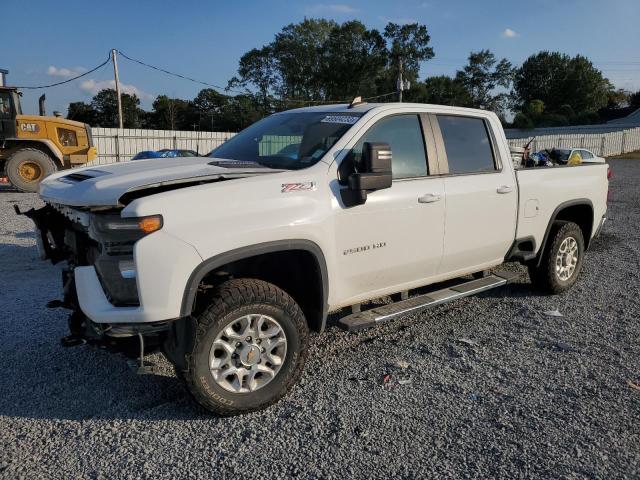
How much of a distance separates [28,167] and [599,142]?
40.9m

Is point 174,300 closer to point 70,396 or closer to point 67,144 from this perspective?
point 70,396

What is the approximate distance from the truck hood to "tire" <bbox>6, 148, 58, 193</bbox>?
1294 centimetres

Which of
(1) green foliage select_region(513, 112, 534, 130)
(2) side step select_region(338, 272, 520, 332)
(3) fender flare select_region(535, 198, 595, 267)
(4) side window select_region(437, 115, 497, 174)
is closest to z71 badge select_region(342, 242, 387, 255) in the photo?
(2) side step select_region(338, 272, 520, 332)

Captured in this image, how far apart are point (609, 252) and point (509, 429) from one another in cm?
601

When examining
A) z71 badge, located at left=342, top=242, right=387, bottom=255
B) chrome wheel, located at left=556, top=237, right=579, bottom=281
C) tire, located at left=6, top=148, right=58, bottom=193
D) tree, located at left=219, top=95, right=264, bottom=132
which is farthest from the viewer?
tree, located at left=219, top=95, right=264, bottom=132

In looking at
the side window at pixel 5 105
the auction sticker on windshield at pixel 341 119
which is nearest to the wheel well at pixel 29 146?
the side window at pixel 5 105

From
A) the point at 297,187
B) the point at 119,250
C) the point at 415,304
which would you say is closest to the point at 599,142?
the point at 415,304

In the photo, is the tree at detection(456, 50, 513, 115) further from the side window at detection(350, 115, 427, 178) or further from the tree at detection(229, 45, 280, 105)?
the side window at detection(350, 115, 427, 178)

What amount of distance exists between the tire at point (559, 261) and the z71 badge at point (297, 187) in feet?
10.7

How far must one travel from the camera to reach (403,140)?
4.15m

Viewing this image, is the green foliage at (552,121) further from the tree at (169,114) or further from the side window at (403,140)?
→ the side window at (403,140)

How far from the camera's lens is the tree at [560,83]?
287ft

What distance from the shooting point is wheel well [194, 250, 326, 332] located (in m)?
3.45

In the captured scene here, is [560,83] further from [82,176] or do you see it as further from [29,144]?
[82,176]
